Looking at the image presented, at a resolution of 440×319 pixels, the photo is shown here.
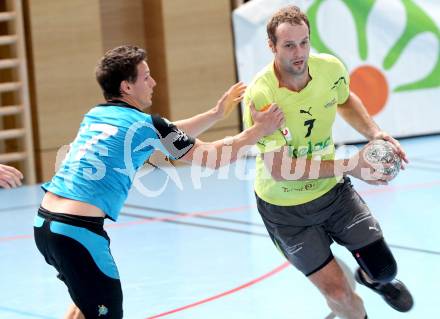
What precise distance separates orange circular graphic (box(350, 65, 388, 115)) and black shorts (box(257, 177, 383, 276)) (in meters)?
6.70

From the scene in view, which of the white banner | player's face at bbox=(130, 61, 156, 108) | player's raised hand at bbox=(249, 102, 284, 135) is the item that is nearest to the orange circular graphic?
the white banner

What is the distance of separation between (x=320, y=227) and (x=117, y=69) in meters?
1.42

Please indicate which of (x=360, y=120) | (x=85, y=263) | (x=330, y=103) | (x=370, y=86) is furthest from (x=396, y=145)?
(x=370, y=86)

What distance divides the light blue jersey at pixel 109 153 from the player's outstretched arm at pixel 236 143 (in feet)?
0.74

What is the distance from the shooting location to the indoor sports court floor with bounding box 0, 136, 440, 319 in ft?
21.1

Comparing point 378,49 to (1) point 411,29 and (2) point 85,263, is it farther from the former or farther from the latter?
(2) point 85,263

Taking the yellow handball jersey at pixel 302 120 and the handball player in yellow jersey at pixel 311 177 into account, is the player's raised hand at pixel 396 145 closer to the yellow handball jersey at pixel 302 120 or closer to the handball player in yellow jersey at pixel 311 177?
the handball player in yellow jersey at pixel 311 177

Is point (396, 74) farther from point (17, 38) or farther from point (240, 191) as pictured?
point (17, 38)

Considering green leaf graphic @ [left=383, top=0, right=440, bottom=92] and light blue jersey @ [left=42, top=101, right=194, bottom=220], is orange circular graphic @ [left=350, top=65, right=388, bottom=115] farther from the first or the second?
light blue jersey @ [left=42, top=101, right=194, bottom=220]

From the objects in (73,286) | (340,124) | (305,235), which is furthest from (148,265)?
(340,124)

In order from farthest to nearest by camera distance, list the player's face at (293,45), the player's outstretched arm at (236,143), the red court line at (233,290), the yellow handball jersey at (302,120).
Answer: the red court line at (233,290), the yellow handball jersey at (302,120), the player's face at (293,45), the player's outstretched arm at (236,143)

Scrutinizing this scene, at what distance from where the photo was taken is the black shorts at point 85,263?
459 cm

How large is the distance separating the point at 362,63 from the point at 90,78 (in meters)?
3.21

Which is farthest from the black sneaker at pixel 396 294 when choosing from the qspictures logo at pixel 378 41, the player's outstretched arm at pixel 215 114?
the qspictures logo at pixel 378 41
